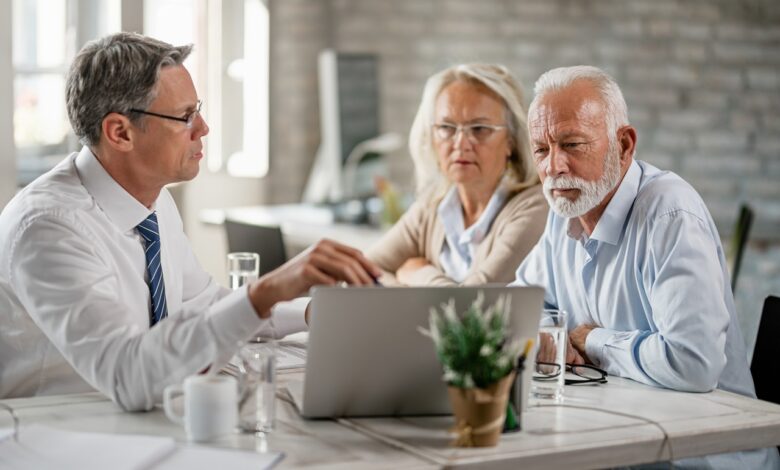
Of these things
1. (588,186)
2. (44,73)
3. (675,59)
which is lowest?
(588,186)

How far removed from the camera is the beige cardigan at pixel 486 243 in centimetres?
292

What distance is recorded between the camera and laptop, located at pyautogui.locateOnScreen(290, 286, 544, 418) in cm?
168

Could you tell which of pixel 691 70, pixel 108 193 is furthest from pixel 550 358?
pixel 691 70

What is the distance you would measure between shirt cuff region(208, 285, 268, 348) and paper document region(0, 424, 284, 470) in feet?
0.69

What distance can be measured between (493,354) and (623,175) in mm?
849

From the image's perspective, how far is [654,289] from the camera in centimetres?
211

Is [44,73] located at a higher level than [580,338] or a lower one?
higher

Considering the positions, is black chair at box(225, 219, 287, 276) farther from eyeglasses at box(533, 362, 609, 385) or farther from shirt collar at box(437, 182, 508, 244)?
eyeglasses at box(533, 362, 609, 385)

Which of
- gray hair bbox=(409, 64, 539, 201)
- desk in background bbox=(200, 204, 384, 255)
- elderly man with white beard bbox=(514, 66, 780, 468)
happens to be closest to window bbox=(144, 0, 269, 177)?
desk in background bbox=(200, 204, 384, 255)

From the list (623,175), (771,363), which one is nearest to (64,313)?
(623,175)

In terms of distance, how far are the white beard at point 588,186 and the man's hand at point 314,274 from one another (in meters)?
0.64

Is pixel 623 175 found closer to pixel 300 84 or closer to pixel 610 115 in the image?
pixel 610 115

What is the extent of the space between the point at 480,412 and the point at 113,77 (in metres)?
1.01

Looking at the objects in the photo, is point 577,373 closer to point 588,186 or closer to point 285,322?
point 588,186
